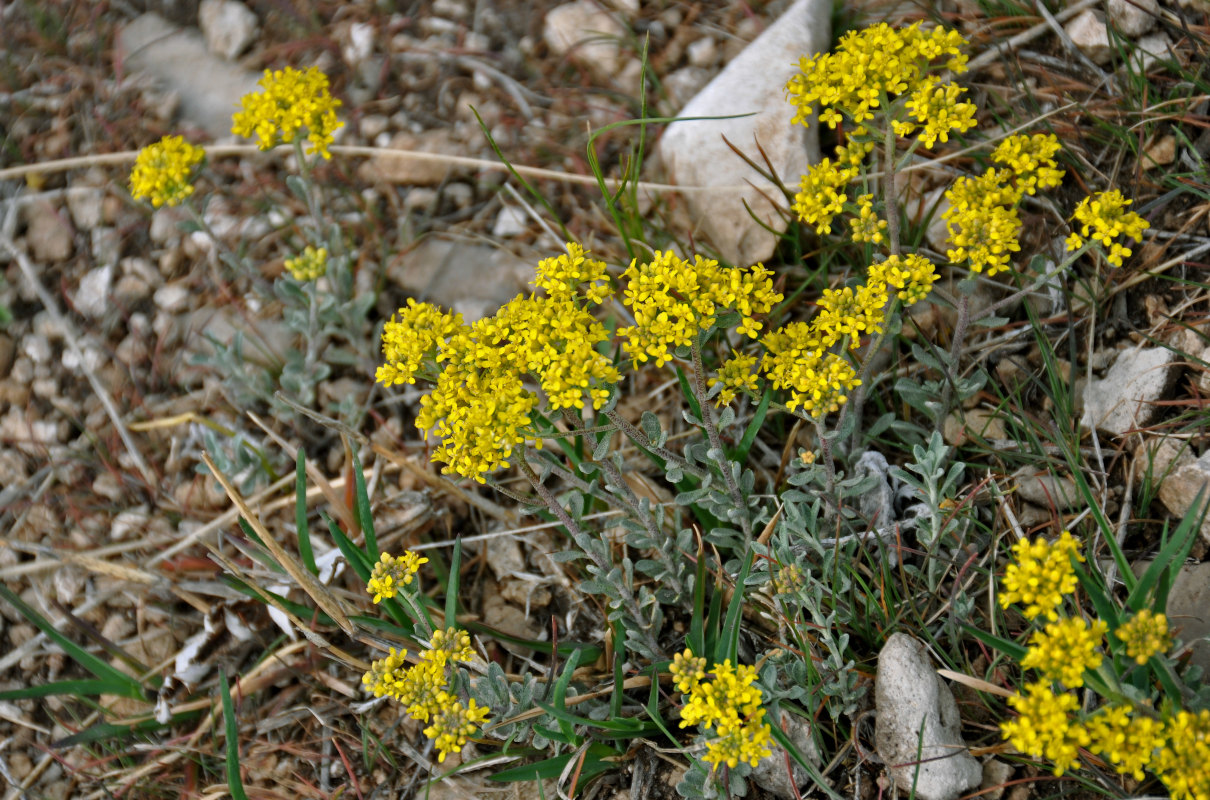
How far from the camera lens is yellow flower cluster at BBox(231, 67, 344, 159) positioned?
340 centimetres

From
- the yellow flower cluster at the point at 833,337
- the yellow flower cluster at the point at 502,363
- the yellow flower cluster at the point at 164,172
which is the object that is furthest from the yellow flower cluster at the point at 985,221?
the yellow flower cluster at the point at 164,172

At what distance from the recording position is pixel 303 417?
12.3ft

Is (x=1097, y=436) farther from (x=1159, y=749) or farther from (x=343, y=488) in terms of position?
(x=343, y=488)

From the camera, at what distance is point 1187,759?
1.94 metres

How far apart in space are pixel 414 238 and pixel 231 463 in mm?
1246

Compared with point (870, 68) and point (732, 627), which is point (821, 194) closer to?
point (870, 68)

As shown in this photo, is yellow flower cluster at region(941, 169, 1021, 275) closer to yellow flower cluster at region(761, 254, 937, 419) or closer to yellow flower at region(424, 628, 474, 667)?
yellow flower cluster at region(761, 254, 937, 419)

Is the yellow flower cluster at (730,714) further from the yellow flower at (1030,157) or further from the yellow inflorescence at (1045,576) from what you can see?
the yellow flower at (1030,157)

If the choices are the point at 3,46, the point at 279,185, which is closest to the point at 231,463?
the point at 279,185

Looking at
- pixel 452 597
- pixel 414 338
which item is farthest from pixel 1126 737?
pixel 414 338

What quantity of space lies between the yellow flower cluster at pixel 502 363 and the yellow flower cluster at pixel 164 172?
159 cm

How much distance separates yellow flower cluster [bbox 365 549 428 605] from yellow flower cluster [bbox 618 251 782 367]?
0.87 m

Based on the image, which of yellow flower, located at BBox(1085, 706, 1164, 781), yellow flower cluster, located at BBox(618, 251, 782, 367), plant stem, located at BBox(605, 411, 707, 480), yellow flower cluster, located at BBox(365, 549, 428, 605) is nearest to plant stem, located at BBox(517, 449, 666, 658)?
plant stem, located at BBox(605, 411, 707, 480)

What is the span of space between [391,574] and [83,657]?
1365 mm
